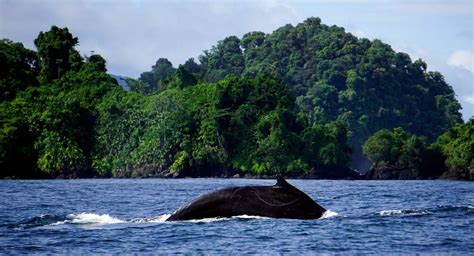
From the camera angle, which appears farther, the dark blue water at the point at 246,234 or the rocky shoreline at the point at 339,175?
the rocky shoreline at the point at 339,175

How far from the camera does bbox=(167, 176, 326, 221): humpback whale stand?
106ft

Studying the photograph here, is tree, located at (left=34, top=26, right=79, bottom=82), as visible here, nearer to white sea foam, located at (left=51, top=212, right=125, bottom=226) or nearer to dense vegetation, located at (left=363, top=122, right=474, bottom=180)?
dense vegetation, located at (left=363, top=122, right=474, bottom=180)

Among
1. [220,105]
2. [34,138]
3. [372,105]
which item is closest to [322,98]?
[372,105]

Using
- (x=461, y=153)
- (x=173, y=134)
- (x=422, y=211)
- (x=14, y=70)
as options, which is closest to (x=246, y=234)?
(x=422, y=211)

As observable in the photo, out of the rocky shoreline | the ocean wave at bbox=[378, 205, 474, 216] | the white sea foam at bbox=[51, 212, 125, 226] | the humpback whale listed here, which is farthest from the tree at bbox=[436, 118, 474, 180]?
the humpback whale

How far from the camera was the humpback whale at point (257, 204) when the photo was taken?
106 feet

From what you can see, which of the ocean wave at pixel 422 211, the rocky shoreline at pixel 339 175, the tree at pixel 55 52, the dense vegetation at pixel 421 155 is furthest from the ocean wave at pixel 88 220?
the tree at pixel 55 52

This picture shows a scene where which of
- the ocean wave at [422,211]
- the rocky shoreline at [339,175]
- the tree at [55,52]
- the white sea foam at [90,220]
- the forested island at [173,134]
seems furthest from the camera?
the tree at [55,52]

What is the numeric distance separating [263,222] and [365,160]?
153 metres

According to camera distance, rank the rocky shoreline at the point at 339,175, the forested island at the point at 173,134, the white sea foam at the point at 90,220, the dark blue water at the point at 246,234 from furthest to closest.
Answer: the rocky shoreline at the point at 339,175
the forested island at the point at 173,134
the white sea foam at the point at 90,220
the dark blue water at the point at 246,234

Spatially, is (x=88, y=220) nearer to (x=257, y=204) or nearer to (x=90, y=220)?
(x=90, y=220)

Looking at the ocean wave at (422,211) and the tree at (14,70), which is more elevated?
the tree at (14,70)

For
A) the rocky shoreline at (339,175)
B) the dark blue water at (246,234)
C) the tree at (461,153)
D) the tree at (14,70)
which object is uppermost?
the tree at (14,70)

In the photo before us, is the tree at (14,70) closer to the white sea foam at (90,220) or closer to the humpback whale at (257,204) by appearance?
the white sea foam at (90,220)
